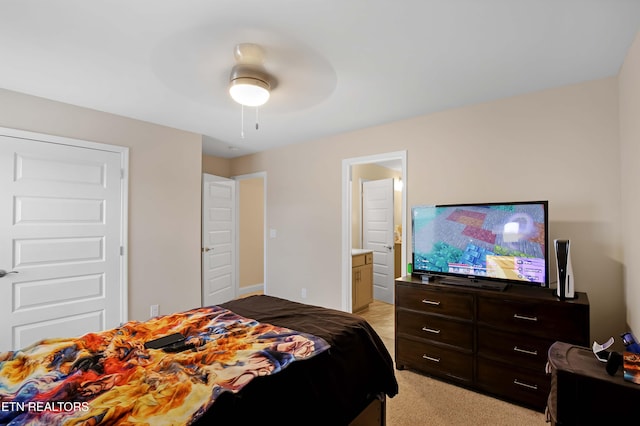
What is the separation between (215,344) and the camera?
5.20 ft

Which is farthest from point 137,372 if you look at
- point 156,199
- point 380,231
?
point 380,231

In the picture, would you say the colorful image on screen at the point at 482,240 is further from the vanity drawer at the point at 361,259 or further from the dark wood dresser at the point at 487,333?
the vanity drawer at the point at 361,259

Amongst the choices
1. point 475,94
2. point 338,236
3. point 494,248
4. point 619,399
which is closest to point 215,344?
point 619,399

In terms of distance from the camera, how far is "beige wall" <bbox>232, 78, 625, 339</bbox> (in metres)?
2.33

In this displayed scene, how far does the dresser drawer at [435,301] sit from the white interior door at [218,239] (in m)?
2.86

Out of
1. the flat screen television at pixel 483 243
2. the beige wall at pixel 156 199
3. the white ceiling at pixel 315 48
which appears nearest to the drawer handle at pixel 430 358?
the flat screen television at pixel 483 243

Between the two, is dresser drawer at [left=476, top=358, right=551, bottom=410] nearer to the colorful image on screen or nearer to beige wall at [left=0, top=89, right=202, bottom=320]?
the colorful image on screen

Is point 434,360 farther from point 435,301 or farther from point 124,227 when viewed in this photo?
point 124,227

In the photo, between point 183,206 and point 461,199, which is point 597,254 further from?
point 183,206

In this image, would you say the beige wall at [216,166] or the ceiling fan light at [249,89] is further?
the beige wall at [216,166]

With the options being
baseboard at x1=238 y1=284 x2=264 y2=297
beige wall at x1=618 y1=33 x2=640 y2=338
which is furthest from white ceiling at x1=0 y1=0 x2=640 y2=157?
baseboard at x1=238 y1=284 x2=264 y2=297

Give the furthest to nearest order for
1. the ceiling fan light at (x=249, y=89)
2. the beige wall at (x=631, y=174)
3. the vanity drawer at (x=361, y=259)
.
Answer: the vanity drawer at (x=361, y=259) → the ceiling fan light at (x=249, y=89) → the beige wall at (x=631, y=174)

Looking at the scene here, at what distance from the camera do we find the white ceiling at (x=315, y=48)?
1604 mm

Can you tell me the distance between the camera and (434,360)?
264 cm
